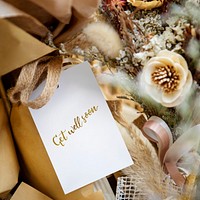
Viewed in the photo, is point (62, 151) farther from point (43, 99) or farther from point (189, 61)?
point (189, 61)

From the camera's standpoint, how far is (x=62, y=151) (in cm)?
69

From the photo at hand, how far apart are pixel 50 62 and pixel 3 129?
131mm

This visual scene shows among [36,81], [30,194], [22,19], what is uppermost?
[22,19]

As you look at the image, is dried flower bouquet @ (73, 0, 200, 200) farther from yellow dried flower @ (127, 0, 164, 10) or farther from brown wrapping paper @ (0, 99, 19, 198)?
brown wrapping paper @ (0, 99, 19, 198)

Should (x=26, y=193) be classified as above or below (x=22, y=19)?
below

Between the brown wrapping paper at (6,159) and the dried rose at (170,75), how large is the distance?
24 cm

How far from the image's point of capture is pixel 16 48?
0.62 meters

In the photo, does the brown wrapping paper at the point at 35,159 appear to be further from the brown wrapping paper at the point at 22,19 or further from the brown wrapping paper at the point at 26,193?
the brown wrapping paper at the point at 22,19

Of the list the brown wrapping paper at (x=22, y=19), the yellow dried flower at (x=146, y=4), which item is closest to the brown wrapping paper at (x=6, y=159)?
the brown wrapping paper at (x=22, y=19)

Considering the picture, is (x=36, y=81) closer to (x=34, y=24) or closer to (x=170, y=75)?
(x=34, y=24)

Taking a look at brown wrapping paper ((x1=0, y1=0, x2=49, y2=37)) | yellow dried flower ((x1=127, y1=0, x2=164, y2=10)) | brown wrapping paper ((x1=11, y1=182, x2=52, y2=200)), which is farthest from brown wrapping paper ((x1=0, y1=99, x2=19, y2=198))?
yellow dried flower ((x1=127, y1=0, x2=164, y2=10))

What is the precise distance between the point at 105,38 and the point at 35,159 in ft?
0.72

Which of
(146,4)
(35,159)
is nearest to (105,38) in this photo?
(146,4)

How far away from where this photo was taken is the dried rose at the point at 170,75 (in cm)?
73
